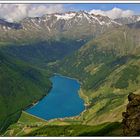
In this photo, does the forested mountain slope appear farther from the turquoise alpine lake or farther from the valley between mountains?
the turquoise alpine lake

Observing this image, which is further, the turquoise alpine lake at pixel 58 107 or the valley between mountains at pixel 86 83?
the turquoise alpine lake at pixel 58 107

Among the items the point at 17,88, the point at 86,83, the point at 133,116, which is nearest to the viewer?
the point at 133,116

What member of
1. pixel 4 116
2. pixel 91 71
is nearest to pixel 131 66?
A: pixel 91 71

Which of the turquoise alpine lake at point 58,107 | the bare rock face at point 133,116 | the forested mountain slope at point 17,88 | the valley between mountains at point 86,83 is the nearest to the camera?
the bare rock face at point 133,116

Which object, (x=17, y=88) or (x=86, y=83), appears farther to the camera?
(x=86, y=83)

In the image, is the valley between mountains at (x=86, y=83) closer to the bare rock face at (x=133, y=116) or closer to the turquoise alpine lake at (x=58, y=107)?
the turquoise alpine lake at (x=58, y=107)

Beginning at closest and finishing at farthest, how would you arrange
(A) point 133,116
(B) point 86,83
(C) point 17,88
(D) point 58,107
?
(A) point 133,116, (D) point 58,107, (C) point 17,88, (B) point 86,83

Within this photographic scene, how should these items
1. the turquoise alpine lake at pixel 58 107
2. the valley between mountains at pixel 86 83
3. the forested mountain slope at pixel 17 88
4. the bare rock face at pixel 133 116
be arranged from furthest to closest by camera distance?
the forested mountain slope at pixel 17 88, the turquoise alpine lake at pixel 58 107, the valley between mountains at pixel 86 83, the bare rock face at pixel 133 116

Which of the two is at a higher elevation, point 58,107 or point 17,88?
point 17,88

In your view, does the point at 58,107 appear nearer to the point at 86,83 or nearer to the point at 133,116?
the point at 86,83

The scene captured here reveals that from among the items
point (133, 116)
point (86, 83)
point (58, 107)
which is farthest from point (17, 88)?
point (133, 116)

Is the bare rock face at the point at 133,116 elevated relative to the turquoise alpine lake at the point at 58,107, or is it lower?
elevated

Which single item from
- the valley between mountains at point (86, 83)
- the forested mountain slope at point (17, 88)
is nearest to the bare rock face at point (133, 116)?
the valley between mountains at point (86, 83)
